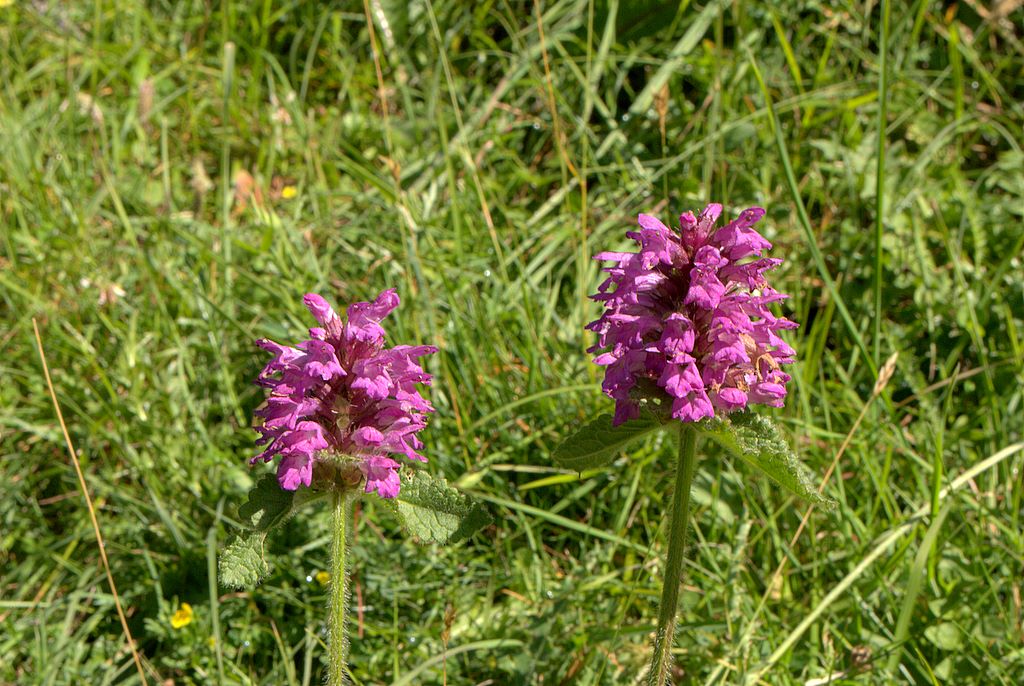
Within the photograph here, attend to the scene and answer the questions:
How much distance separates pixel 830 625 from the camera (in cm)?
254

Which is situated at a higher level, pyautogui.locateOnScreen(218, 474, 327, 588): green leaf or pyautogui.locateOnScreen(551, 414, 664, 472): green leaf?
pyautogui.locateOnScreen(551, 414, 664, 472): green leaf

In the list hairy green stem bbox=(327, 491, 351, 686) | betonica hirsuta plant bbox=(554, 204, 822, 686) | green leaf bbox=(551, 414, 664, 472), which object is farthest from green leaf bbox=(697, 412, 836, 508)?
hairy green stem bbox=(327, 491, 351, 686)

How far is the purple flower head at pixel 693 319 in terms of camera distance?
67.5 inches

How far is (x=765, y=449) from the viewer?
1.80 metres

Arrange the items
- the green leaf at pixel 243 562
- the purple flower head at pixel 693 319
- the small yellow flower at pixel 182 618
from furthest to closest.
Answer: the small yellow flower at pixel 182 618 < the green leaf at pixel 243 562 < the purple flower head at pixel 693 319

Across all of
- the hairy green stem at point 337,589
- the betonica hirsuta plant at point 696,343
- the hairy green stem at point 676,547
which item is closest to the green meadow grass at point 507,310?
the hairy green stem at point 337,589

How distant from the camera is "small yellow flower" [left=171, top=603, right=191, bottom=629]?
8.58 ft

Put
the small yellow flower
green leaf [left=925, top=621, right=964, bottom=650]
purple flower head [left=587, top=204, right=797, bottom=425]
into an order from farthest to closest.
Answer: the small yellow flower
green leaf [left=925, top=621, right=964, bottom=650]
purple flower head [left=587, top=204, right=797, bottom=425]

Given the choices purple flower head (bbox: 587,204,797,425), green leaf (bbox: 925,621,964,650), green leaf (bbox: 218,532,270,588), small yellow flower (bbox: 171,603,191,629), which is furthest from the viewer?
small yellow flower (bbox: 171,603,191,629)

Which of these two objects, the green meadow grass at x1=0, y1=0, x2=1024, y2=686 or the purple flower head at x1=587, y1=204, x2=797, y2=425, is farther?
the green meadow grass at x1=0, y1=0, x2=1024, y2=686

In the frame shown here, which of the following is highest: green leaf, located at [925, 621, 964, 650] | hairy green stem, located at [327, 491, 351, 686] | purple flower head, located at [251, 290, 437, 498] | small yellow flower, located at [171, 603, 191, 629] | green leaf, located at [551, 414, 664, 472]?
purple flower head, located at [251, 290, 437, 498]

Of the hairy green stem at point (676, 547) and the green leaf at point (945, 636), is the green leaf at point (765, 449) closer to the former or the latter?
the hairy green stem at point (676, 547)

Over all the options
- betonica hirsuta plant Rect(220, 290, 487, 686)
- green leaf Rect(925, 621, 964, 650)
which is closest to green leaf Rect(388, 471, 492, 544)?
betonica hirsuta plant Rect(220, 290, 487, 686)

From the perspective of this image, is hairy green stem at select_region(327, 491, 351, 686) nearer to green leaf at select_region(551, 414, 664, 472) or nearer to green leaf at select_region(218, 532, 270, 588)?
green leaf at select_region(218, 532, 270, 588)
